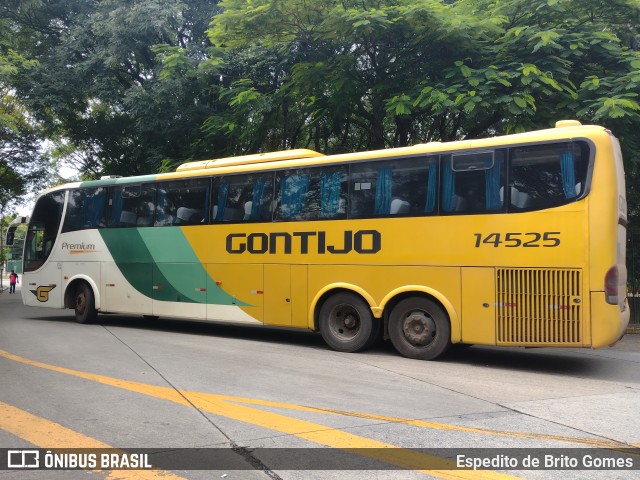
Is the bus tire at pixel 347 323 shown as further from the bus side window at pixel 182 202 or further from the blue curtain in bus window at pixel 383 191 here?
the bus side window at pixel 182 202

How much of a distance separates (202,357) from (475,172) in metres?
5.08

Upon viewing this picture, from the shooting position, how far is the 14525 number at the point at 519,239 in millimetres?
8109

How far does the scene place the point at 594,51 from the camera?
1211 cm

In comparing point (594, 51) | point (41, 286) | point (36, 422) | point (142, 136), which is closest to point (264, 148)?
point (142, 136)

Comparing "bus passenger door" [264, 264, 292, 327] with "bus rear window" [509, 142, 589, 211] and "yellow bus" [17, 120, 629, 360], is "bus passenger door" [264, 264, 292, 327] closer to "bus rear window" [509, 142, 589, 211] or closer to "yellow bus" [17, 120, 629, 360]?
"yellow bus" [17, 120, 629, 360]

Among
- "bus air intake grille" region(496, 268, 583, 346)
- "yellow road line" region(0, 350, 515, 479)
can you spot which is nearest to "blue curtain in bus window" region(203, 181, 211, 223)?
"yellow road line" region(0, 350, 515, 479)

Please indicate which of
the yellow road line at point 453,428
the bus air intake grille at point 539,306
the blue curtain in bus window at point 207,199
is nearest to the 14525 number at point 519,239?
the bus air intake grille at point 539,306

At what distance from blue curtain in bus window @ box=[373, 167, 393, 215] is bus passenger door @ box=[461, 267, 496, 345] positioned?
168 cm

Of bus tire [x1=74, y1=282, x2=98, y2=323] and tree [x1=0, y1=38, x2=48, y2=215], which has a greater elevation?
tree [x1=0, y1=38, x2=48, y2=215]

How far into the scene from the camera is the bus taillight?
7.82m

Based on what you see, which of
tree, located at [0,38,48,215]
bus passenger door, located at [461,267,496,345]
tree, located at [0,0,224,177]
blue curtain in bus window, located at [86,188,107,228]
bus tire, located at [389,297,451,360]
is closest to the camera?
bus passenger door, located at [461,267,496,345]

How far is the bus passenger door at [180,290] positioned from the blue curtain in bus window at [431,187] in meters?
5.00

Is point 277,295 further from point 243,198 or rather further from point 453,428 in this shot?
point 453,428

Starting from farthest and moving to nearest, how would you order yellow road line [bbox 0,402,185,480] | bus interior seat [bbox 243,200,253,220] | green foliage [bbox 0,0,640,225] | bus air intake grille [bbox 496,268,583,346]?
1. green foliage [bbox 0,0,640,225]
2. bus interior seat [bbox 243,200,253,220]
3. bus air intake grille [bbox 496,268,583,346]
4. yellow road line [bbox 0,402,185,480]
